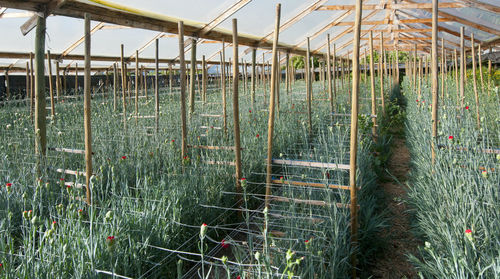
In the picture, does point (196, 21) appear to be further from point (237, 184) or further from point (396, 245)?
point (396, 245)

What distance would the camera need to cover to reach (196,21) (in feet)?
16.9

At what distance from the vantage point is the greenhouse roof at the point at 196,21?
12.9 feet

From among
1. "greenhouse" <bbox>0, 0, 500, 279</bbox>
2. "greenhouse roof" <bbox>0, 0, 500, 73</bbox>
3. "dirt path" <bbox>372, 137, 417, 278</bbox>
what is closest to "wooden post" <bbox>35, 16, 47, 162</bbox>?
"greenhouse" <bbox>0, 0, 500, 279</bbox>

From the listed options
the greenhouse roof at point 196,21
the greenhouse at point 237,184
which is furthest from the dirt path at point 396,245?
the greenhouse roof at point 196,21

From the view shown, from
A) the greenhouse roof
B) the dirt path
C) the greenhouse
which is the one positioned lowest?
the dirt path

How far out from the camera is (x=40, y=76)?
378 cm

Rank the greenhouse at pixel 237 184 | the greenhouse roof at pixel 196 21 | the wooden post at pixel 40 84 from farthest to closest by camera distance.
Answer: the greenhouse roof at pixel 196 21
the wooden post at pixel 40 84
the greenhouse at pixel 237 184

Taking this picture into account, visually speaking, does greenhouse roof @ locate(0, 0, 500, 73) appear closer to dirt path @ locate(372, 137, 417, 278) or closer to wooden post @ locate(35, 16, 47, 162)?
wooden post @ locate(35, 16, 47, 162)

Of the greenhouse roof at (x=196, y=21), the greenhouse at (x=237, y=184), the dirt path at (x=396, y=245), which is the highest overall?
the greenhouse roof at (x=196, y=21)

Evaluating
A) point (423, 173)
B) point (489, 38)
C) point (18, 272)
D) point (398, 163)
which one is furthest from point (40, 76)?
point (489, 38)

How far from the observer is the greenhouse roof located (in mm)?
3934

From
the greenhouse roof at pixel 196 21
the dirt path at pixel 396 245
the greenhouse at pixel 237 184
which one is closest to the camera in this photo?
the greenhouse at pixel 237 184

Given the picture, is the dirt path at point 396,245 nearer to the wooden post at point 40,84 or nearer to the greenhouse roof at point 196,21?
the greenhouse roof at point 196,21

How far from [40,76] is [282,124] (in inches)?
122
